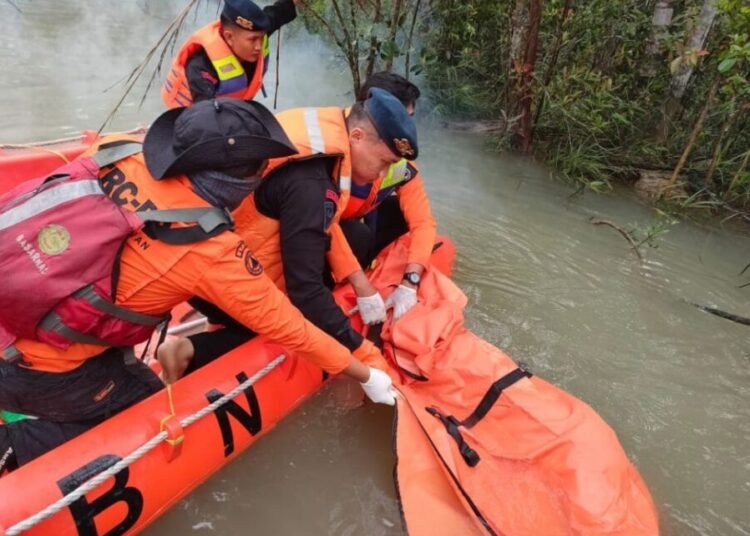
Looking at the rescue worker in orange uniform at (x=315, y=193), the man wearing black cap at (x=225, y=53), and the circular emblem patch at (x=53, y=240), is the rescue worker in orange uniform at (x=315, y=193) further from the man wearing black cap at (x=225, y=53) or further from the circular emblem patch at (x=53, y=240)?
the man wearing black cap at (x=225, y=53)

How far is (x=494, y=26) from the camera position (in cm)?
671

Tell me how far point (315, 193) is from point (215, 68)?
59.7 inches

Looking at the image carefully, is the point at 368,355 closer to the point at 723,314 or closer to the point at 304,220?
the point at 304,220

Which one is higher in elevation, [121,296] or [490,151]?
[121,296]

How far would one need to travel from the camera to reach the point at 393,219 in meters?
3.33

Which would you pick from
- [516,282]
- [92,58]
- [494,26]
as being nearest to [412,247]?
[516,282]

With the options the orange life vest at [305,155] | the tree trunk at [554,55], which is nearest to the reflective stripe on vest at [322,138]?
the orange life vest at [305,155]

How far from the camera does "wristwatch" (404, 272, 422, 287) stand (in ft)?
8.92

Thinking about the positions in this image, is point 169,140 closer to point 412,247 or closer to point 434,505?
point 434,505

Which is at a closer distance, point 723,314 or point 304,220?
point 304,220

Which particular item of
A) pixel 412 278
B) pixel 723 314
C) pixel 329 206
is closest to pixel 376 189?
pixel 412 278

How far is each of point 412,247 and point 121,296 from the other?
65.5 inches

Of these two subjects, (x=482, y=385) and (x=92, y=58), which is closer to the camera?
(x=482, y=385)

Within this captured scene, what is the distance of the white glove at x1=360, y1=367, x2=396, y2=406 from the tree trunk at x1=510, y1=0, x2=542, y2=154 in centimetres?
427
